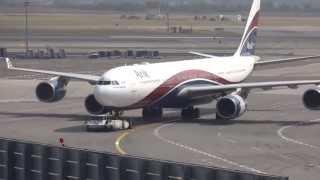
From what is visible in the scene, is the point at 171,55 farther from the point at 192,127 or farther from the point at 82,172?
the point at 82,172

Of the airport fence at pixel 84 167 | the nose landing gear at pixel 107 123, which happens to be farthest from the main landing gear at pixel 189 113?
the airport fence at pixel 84 167

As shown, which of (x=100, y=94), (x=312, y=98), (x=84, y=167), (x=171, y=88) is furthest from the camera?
(x=171, y=88)

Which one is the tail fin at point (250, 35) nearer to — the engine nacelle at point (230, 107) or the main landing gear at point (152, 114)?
the main landing gear at point (152, 114)

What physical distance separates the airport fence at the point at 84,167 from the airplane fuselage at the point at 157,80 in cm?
2511

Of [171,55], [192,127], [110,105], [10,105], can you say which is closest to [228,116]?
[192,127]

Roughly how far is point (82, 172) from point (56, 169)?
90 centimetres

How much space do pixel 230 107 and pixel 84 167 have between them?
3017 centimetres

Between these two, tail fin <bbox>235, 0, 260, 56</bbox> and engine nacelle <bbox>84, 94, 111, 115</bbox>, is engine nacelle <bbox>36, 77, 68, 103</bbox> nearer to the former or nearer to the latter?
engine nacelle <bbox>84, 94, 111, 115</bbox>

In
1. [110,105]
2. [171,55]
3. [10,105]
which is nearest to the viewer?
[110,105]

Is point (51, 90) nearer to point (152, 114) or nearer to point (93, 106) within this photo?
point (93, 106)

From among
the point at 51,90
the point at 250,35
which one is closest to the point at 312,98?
the point at 250,35

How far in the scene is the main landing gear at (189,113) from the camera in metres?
56.6

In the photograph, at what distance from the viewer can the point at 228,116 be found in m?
53.2

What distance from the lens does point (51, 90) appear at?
190 feet
